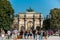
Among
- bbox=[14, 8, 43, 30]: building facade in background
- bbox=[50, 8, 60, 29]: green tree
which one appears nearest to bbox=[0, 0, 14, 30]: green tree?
bbox=[50, 8, 60, 29]: green tree

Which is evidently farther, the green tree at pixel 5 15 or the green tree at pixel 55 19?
the green tree at pixel 55 19

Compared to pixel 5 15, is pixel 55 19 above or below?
below

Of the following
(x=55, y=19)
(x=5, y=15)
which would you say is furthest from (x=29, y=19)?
Result: (x=5, y=15)

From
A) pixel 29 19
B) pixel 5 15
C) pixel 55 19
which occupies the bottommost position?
pixel 29 19

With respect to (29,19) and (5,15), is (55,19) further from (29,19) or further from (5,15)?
(5,15)

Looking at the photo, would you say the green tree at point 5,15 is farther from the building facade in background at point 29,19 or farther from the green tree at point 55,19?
the building facade in background at point 29,19

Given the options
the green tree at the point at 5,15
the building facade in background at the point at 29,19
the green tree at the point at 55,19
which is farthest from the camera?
the building facade in background at the point at 29,19

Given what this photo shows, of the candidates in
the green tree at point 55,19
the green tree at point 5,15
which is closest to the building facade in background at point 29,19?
the green tree at point 55,19

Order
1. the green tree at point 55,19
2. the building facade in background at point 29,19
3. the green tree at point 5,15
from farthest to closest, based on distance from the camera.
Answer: the building facade in background at point 29,19 → the green tree at point 55,19 → the green tree at point 5,15

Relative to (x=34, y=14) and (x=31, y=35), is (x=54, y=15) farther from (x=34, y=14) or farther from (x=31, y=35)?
(x=31, y=35)

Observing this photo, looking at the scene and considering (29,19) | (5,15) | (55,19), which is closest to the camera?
(5,15)

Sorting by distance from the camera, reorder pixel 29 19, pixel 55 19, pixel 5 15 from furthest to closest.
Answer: pixel 29 19 → pixel 55 19 → pixel 5 15

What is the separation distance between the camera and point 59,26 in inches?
4432

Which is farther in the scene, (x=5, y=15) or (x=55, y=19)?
(x=55, y=19)
